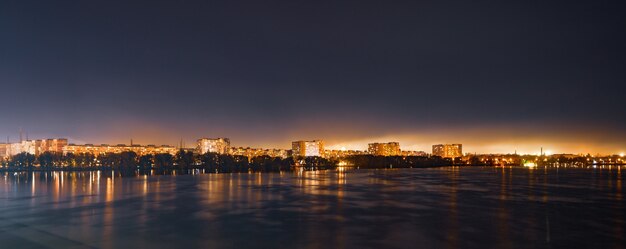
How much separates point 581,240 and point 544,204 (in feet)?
54.6

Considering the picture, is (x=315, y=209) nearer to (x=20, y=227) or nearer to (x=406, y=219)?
(x=406, y=219)

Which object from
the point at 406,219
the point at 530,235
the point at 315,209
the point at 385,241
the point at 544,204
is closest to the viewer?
the point at 385,241

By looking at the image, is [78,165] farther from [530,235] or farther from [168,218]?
[530,235]

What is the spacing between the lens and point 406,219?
1066 inches

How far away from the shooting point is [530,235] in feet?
71.3

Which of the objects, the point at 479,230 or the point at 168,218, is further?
the point at 168,218

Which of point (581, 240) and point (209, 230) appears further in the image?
point (209, 230)

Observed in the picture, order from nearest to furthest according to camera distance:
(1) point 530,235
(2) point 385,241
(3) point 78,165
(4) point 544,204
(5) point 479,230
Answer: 1. (2) point 385,241
2. (1) point 530,235
3. (5) point 479,230
4. (4) point 544,204
5. (3) point 78,165

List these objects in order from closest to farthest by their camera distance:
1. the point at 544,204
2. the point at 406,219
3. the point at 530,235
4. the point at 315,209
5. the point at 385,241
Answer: the point at 385,241 < the point at 530,235 < the point at 406,219 < the point at 315,209 < the point at 544,204

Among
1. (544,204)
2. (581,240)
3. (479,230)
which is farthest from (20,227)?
(544,204)

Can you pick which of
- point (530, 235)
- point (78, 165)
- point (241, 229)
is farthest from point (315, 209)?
point (78, 165)

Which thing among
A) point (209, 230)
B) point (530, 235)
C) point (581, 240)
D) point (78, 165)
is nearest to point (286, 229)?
point (209, 230)

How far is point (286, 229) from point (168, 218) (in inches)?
323

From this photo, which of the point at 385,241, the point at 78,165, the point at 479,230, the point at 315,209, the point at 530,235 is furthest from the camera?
the point at 78,165
